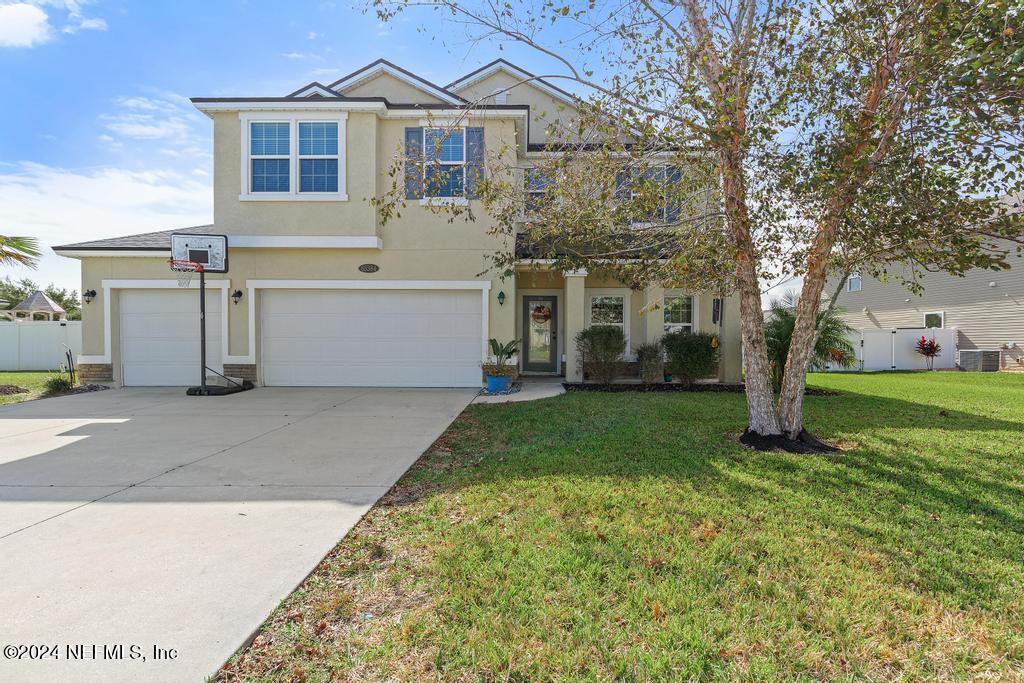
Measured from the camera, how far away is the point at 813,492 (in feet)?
15.4

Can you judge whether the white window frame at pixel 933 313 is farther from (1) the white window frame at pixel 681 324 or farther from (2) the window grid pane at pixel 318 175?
(2) the window grid pane at pixel 318 175

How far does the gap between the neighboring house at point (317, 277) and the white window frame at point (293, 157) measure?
0.03 m

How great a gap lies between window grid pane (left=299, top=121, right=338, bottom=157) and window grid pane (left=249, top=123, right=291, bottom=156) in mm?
369

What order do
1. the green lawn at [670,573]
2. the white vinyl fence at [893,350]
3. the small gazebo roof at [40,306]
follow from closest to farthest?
the green lawn at [670,573]
the white vinyl fence at [893,350]
the small gazebo roof at [40,306]

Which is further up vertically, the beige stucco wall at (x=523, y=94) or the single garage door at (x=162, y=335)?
the beige stucco wall at (x=523, y=94)

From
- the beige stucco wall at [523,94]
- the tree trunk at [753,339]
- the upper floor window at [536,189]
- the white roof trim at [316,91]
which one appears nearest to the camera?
the tree trunk at [753,339]

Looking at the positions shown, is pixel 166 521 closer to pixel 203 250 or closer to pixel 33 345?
pixel 203 250

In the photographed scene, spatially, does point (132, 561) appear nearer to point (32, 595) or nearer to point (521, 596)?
point (32, 595)

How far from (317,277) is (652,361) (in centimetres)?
835

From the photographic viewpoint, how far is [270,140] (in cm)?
1113

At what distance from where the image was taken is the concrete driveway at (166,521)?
98.5 inches

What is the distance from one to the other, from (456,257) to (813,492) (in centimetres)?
866

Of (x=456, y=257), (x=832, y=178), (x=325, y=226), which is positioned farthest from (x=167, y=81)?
(x=832, y=178)

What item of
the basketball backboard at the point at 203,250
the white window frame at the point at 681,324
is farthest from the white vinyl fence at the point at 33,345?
the white window frame at the point at 681,324
